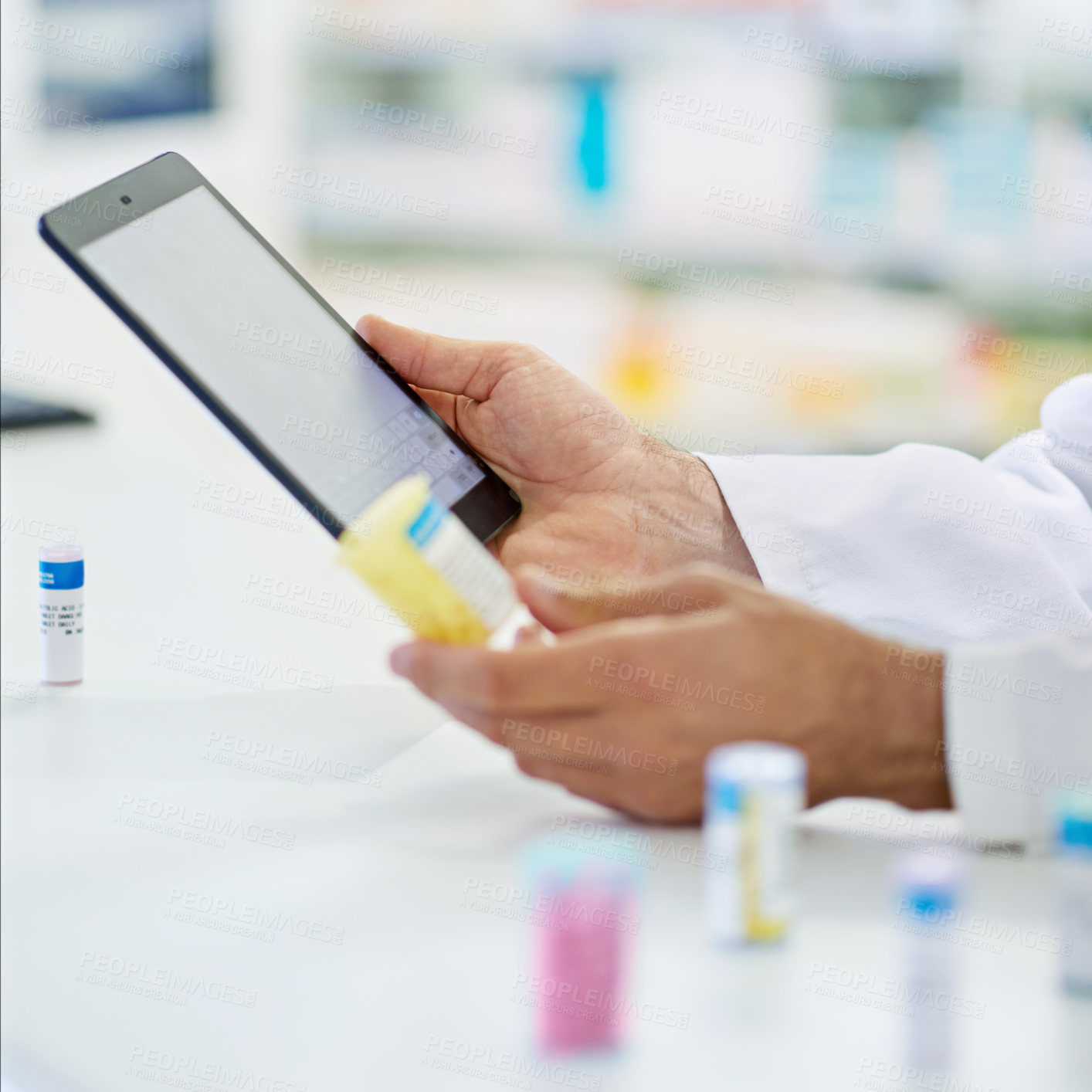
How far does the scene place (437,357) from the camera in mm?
1018

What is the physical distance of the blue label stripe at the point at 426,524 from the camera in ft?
2.09

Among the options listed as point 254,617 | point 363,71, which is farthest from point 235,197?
point 254,617

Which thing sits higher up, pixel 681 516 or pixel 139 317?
pixel 139 317

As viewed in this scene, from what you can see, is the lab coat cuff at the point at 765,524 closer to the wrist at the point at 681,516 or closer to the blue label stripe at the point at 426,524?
the wrist at the point at 681,516

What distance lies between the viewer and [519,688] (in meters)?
0.63

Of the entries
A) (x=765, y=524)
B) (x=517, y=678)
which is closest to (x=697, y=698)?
(x=517, y=678)

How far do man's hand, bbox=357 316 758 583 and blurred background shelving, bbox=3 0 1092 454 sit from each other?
1.38m

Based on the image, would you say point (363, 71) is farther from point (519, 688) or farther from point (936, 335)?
point (519, 688)

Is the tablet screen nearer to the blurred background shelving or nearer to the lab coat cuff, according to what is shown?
the lab coat cuff

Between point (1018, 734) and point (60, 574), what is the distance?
0.63 metres

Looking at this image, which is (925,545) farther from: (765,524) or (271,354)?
(271,354)

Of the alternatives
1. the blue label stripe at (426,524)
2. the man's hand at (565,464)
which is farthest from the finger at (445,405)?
the blue label stripe at (426,524)

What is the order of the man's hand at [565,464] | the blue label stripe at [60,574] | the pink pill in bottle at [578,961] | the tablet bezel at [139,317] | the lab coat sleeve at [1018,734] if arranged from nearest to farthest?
the pink pill in bottle at [578,961] < the lab coat sleeve at [1018,734] < the tablet bezel at [139,317] < the blue label stripe at [60,574] < the man's hand at [565,464]

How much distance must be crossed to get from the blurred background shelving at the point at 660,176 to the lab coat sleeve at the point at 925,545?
1.42m
